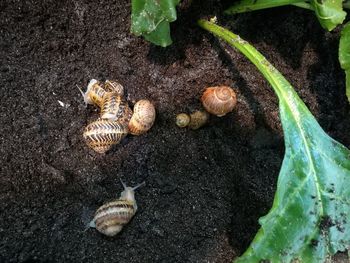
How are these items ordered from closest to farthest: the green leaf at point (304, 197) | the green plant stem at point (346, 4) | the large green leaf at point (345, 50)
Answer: the green leaf at point (304, 197), the large green leaf at point (345, 50), the green plant stem at point (346, 4)

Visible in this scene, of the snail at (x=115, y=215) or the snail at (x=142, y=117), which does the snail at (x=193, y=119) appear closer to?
the snail at (x=142, y=117)

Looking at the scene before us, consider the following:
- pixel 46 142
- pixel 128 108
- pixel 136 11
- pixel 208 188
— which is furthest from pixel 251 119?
pixel 46 142

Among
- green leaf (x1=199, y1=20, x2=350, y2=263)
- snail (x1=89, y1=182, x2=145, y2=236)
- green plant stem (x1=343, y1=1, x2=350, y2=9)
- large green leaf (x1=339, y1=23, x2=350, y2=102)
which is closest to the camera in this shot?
green leaf (x1=199, y1=20, x2=350, y2=263)

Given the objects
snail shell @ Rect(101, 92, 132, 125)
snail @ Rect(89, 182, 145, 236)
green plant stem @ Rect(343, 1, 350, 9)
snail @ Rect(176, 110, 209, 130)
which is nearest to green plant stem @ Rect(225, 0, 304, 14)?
green plant stem @ Rect(343, 1, 350, 9)

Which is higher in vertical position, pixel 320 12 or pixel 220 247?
pixel 320 12

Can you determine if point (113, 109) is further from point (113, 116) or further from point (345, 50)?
point (345, 50)

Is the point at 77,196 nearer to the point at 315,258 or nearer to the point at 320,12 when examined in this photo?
the point at 315,258

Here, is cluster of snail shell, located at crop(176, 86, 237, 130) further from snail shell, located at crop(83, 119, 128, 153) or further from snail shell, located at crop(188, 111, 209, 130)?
snail shell, located at crop(83, 119, 128, 153)

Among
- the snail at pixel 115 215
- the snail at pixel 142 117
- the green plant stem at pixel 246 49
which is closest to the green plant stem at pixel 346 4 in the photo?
the green plant stem at pixel 246 49
